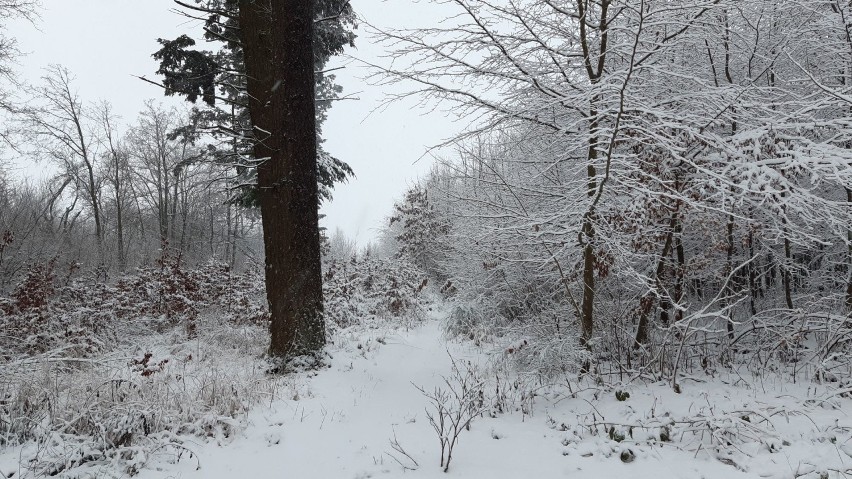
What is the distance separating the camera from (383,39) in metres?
4.61

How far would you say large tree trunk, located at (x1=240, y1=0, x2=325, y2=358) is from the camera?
559 centimetres

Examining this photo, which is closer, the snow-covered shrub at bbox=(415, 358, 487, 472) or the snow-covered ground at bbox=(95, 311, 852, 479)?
the snow-covered ground at bbox=(95, 311, 852, 479)

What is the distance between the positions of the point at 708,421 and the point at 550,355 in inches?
64.9

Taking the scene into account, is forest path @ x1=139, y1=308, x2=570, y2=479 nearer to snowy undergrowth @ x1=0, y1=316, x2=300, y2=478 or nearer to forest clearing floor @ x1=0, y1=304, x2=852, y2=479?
forest clearing floor @ x1=0, y1=304, x2=852, y2=479

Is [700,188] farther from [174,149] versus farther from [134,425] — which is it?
[174,149]

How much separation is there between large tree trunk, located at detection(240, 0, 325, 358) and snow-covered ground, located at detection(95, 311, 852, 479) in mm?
937

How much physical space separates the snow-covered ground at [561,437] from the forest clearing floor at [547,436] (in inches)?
0.4

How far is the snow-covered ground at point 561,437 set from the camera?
315cm

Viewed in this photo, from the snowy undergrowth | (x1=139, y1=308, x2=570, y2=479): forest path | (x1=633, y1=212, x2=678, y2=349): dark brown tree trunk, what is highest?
(x1=633, y1=212, x2=678, y2=349): dark brown tree trunk

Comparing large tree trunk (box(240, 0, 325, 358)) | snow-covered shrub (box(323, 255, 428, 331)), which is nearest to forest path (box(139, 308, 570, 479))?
large tree trunk (box(240, 0, 325, 358))

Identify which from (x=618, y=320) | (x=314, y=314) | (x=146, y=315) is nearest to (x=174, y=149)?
(x=146, y=315)

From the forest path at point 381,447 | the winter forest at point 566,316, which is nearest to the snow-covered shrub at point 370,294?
the winter forest at point 566,316

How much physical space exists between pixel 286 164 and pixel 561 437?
14.5 feet

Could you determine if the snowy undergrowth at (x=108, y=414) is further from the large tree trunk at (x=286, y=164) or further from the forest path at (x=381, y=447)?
the large tree trunk at (x=286, y=164)
